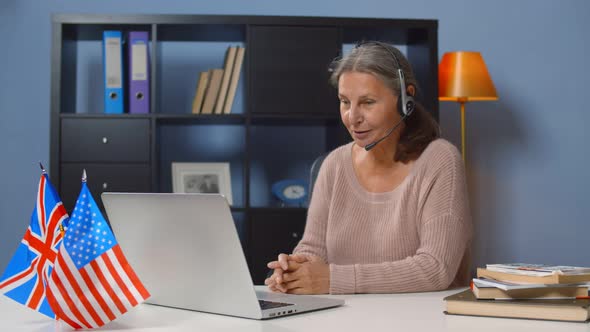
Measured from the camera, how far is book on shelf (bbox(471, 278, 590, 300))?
4.14ft

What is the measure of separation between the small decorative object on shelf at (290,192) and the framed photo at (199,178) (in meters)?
0.21

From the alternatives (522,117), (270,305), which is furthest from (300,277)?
(522,117)

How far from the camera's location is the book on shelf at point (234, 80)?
10.2ft

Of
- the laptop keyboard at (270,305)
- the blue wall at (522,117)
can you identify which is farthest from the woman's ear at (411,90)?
the blue wall at (522,117)

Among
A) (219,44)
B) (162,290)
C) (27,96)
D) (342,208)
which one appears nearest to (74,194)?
(27,96)

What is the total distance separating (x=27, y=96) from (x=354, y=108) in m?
1.94

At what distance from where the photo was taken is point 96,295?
1.19 m

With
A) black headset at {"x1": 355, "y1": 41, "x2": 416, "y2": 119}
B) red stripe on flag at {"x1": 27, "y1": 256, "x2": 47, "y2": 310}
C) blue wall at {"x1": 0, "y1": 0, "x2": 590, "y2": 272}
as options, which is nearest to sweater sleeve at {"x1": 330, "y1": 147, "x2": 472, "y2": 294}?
black headset at {"x1": 355, "y1": 41, "x2": 416, "y2": 119}

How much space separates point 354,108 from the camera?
1894mm

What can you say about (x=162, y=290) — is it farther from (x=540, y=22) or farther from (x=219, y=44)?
(x=540, y=22)

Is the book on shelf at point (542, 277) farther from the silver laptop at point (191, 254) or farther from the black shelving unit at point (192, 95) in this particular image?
the black shelving unit at point (192, 95)

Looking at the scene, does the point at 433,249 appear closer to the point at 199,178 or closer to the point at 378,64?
the point at 378,64

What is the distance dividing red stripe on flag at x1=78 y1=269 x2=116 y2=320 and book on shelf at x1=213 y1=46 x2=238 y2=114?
1.94m

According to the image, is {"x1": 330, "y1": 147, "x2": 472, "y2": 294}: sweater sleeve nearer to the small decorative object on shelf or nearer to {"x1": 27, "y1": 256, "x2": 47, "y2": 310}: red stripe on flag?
{"x1": 27, "y1": 256, "x2": 47, "y2": 310}: red stripe on flag
